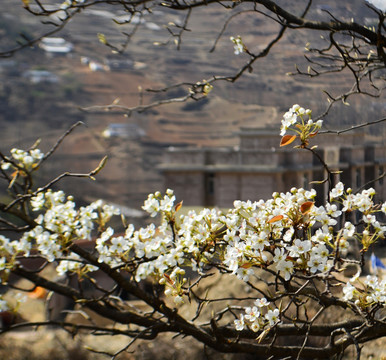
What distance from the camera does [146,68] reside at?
6725 cm

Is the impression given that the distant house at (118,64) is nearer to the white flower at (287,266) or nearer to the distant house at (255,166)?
the distant house at (255,166)

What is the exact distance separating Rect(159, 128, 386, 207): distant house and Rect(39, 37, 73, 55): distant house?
160 feet

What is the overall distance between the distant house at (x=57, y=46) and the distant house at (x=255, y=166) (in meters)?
48.8

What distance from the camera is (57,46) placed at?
7000 centimetres

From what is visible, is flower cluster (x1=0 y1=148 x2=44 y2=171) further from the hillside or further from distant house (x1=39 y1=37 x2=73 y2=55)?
distant house (x1=39 y1=37 x2=73 y2=55)

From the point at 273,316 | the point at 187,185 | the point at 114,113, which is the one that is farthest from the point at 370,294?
the point at 114,113

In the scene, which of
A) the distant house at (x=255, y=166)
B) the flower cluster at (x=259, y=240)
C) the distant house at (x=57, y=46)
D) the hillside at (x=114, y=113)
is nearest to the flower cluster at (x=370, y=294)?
the flower cluster at (x=259, y=240)

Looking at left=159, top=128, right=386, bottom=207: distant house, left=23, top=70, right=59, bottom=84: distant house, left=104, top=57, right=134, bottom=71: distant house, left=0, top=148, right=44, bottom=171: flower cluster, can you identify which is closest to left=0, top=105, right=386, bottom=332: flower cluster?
left=0, top=148, right=44, bottom=171: flower cluster

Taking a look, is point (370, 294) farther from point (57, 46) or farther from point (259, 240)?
point (57, 46)

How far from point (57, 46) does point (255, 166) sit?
56.6m

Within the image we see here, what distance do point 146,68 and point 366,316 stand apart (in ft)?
217

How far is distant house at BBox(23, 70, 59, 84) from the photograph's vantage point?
211ft

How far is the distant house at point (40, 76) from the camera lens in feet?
211

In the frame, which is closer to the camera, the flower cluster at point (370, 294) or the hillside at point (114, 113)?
the flower cluster at point (370, 294)
